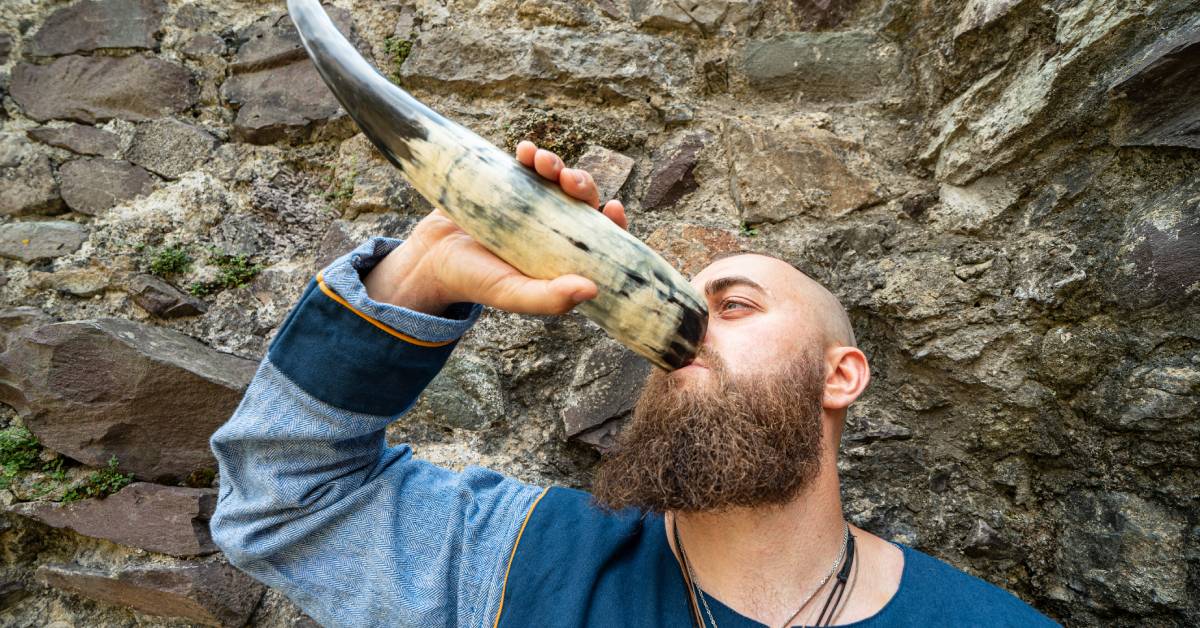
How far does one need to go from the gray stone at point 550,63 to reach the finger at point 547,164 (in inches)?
41.4

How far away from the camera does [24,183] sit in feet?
6.77

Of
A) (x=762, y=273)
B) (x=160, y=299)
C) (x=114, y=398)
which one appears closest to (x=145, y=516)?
(x=114, y=398)

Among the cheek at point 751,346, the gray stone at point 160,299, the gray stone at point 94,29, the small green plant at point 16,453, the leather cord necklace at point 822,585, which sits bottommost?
the leather cord necklace at point 822,585

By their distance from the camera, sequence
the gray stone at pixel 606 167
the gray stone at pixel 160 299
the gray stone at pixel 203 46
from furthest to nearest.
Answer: the gray stone at pixel 203 46, the gray stone at pixel 606 167, the gray stone at pixel 160 299

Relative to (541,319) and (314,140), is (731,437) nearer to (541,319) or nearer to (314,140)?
(541,319)

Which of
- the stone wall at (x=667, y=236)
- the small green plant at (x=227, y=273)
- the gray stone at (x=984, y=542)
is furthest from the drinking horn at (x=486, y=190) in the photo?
the gray stone at (x=984, y=542)

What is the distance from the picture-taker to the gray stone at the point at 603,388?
5.98 feet

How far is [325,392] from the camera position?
1323 mm

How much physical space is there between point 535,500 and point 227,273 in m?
1.19

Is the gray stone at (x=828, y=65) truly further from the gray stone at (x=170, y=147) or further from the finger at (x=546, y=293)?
the gray stone at (x=170, y=147)

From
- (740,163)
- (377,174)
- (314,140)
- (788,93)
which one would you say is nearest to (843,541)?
(740,163)

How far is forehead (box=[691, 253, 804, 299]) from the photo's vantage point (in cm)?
161

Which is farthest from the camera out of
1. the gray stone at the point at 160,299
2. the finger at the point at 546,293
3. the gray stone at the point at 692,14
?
the gray stone at the point at 692,14

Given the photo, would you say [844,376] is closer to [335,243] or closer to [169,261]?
[335,243]
